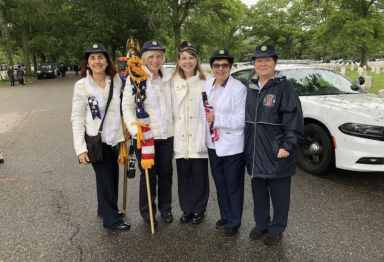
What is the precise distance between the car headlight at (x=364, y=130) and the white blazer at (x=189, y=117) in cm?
214

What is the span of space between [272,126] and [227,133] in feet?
1.43

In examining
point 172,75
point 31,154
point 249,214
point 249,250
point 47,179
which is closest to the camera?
point 249,250

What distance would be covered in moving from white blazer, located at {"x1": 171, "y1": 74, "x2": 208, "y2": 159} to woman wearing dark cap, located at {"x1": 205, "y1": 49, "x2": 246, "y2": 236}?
92mm

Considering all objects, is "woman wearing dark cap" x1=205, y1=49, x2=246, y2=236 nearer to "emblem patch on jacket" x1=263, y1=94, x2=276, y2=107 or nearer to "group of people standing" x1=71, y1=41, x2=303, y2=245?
"group of people standing" x1=71, y1=41, x2=303, y2=245

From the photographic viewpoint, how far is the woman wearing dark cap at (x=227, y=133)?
3.40 meters

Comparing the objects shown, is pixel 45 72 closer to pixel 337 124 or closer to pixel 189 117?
pixel 337 124

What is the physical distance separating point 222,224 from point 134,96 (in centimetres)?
158

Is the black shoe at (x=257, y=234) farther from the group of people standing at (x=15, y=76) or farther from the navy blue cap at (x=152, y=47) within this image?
the group of people standing at (x=15, y=76)

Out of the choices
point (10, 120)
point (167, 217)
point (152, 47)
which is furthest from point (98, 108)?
point (10, 120)

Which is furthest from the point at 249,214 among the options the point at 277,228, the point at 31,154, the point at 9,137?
the point at 9,137

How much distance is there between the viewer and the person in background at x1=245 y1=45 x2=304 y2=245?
3154 millimetres

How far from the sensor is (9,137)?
28.9 feet

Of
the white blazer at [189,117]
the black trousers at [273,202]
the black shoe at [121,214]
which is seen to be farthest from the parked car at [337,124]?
the black shoe at [121,214]

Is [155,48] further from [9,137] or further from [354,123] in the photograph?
[9,137]
